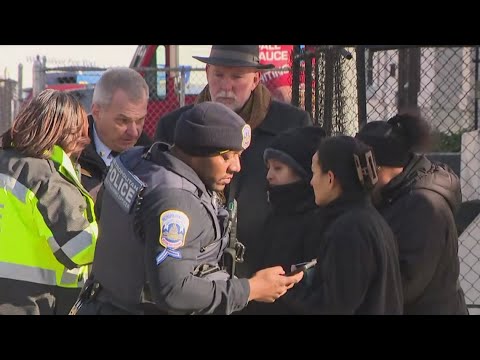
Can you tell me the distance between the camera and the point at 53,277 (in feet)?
11.4

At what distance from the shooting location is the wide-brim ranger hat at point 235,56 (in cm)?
414

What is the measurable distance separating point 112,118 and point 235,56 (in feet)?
2.19

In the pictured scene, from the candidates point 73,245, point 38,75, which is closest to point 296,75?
point 73,245

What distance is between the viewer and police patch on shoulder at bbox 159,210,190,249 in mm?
2734

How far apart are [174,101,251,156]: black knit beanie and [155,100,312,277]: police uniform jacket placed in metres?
0.87

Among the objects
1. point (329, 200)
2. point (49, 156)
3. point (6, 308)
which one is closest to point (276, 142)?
point (329, 200)

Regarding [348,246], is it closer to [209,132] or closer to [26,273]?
[209,132]

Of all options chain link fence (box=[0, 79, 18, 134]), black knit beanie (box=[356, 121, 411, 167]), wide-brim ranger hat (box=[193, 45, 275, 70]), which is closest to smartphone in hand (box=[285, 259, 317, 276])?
black knit beanie (box=[356, 121, 411, 167])

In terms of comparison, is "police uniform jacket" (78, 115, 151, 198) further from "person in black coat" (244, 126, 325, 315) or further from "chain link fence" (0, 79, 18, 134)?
"chain link fence" (0, 79, 18, 134)

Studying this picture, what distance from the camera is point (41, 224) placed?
3371 millimetres

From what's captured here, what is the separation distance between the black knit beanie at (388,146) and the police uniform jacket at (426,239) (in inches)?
3.5

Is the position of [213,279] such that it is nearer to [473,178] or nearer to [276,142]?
[276,142]

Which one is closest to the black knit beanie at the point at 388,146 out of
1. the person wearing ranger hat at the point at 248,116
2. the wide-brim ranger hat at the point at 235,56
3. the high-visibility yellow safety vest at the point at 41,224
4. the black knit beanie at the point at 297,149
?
the black knit beanie at the point at 297,149

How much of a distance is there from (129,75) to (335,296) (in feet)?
5.31
